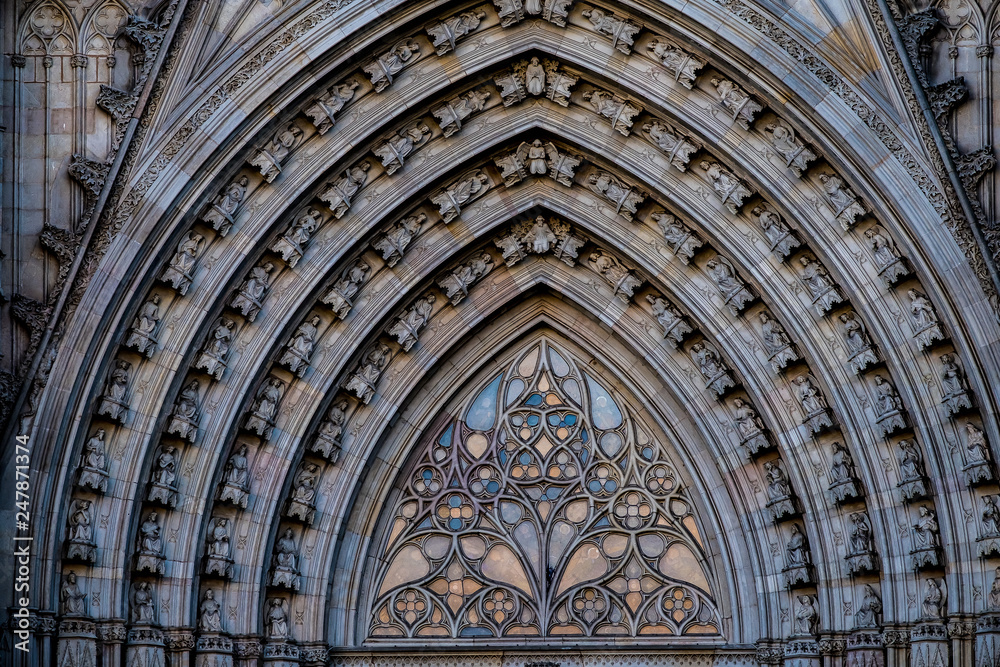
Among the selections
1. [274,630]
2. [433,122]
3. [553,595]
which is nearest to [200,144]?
[433,122]

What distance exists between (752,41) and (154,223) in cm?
523

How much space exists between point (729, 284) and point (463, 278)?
2.47 m

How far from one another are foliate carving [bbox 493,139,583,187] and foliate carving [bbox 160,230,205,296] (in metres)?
2.85

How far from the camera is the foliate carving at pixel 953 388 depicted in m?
12.2

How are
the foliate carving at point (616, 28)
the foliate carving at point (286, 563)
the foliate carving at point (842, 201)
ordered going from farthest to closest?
1. the foliate carving at point (286, 563)
2. the foliate carving at point (616, 28)
3. the foliate carving at point (842, 201)

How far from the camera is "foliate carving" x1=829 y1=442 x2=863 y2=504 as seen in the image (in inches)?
516

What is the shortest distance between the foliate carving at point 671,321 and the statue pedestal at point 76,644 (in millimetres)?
5694

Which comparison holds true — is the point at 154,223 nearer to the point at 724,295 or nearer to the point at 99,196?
the point at 99,196

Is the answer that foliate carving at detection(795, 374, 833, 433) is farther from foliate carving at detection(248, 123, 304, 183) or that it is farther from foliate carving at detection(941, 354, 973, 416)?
foliate carving at detection(248, 123, 304, 183)

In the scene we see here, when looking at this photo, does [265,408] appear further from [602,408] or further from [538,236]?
[602,408]

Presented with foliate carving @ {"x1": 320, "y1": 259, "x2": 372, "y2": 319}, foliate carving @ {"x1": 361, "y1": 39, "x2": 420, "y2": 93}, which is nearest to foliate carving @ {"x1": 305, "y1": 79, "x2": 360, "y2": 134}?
foliate carving @ {"x1": 361, "y1": 39, "x2": 420, "y2": 93}

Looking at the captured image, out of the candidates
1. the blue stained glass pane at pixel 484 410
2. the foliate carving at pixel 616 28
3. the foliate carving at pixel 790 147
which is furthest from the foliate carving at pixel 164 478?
the foliate carving at pixel 790 147

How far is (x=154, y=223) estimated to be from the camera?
501 inches

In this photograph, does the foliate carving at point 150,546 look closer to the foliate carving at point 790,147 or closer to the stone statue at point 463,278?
the stone statue at point 463,278
